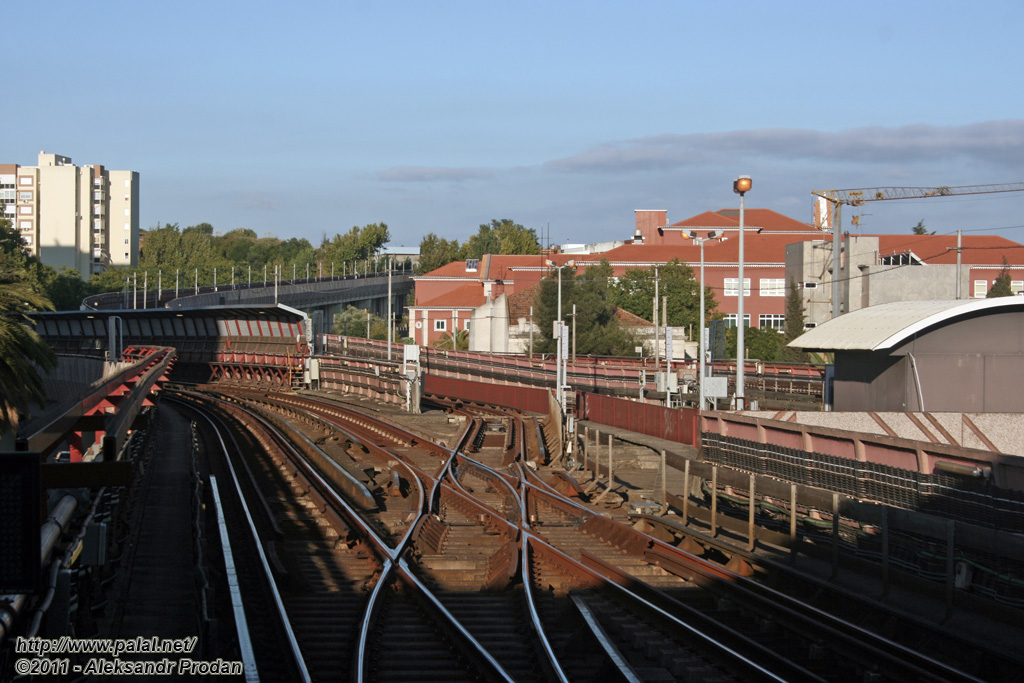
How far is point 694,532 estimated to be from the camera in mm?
14141

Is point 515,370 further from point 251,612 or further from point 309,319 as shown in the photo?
point 251,612

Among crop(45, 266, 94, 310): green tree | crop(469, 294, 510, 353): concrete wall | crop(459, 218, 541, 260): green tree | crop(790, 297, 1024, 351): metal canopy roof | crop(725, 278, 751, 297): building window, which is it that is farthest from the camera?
crop(459, 218, 541, 260): green tree

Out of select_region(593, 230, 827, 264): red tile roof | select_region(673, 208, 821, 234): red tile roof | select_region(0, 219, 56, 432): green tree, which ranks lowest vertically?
select_region(0, 219, 56, 432): green tree

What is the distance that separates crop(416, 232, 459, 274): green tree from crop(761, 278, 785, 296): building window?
245 feet

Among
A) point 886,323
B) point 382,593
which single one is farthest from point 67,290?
point 382,593

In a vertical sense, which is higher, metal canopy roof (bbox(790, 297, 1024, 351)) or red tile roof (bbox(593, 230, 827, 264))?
red tile roof (bbox(593, 230, 827, 264))

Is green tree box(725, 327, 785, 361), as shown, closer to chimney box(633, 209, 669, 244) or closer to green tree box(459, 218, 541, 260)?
chimney box(633, 209, 669, 244)

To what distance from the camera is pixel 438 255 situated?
159250mm

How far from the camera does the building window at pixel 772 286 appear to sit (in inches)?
3590

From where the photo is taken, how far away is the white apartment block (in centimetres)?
15225

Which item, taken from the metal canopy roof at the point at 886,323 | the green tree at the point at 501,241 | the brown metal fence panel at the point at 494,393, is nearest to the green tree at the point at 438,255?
the green tree at the point at 501,241

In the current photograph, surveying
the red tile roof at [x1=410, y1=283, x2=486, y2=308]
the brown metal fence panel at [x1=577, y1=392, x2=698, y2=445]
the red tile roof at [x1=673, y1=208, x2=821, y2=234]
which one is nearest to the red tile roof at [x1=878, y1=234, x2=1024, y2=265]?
the red tile roof at [x1=673, y1=208, x2=821, y2=234]

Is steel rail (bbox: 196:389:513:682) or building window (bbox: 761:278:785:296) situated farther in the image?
building window (bbox: 761:278:785:296)

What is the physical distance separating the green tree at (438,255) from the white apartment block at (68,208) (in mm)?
50809
